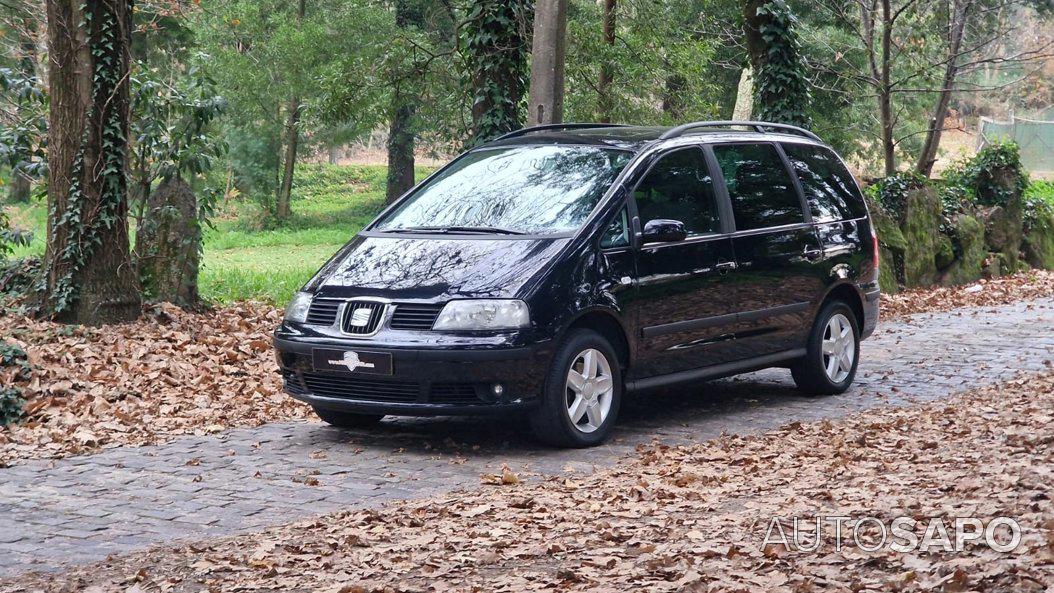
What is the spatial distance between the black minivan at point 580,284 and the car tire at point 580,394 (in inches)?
0.5

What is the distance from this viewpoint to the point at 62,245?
1123 centimetres

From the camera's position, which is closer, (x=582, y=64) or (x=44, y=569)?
(x=44, y=569)

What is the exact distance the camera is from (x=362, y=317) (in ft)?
24.1

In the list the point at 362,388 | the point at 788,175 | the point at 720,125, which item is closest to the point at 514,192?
the point at 362,388

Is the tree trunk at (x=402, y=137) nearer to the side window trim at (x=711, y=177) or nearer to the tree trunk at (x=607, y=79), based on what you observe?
the tree trunk at (x=607, y=79)

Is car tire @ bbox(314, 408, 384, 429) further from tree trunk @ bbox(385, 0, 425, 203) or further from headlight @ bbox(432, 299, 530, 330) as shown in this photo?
tree trunk @ bbox(385, 0, 425, 203)

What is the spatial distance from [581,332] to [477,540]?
90.8 inches

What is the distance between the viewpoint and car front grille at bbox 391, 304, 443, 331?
7.14 m

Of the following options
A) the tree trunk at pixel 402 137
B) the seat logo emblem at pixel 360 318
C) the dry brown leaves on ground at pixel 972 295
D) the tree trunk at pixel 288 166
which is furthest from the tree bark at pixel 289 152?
the seat logo emblem at pixel 360 318

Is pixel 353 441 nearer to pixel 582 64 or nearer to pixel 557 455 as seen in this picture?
pixel 557 455

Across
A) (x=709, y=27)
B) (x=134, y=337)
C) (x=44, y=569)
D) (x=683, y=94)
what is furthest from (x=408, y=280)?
(x=709, y=27)

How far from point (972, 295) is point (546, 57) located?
7827 millimetres

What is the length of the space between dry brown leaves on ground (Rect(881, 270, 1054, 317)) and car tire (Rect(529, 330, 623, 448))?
8443 millimetres

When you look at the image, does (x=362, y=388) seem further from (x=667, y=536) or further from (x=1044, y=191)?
(x=1044, y=191)
